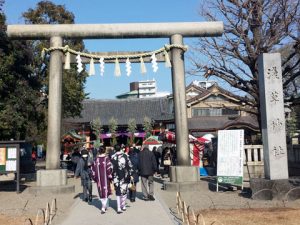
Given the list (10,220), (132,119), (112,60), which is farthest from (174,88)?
(132,119)

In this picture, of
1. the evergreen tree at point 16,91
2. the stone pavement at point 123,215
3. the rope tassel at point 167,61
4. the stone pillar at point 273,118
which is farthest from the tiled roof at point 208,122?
the stone pavement at point 123,215

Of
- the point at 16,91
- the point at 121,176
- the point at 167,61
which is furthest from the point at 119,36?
the point at 121,176

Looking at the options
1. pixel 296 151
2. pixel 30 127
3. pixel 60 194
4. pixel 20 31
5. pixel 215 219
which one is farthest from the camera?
pixel 296 151

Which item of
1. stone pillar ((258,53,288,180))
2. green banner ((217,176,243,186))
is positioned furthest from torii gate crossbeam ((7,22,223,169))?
stone pillar ((258,53,288,180))

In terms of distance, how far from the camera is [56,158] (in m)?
14.0

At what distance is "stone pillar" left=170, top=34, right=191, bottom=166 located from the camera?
14.2 meters

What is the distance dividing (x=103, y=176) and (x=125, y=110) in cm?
4357

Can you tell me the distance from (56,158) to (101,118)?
38.0 metres

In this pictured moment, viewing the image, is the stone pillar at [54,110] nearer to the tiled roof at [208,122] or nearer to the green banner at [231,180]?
the green banner at [231,180]

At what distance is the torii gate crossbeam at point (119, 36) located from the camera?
14211 millimetres

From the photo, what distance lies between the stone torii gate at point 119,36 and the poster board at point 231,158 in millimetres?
1254

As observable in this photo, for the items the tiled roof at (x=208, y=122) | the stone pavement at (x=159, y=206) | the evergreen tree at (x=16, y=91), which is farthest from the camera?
the tiled roof at (x=208, y=122)

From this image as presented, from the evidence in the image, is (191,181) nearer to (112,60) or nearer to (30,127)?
(112,60)

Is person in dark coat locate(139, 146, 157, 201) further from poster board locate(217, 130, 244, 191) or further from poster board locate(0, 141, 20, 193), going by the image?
poster board locate(0, 141, 20, 193)
